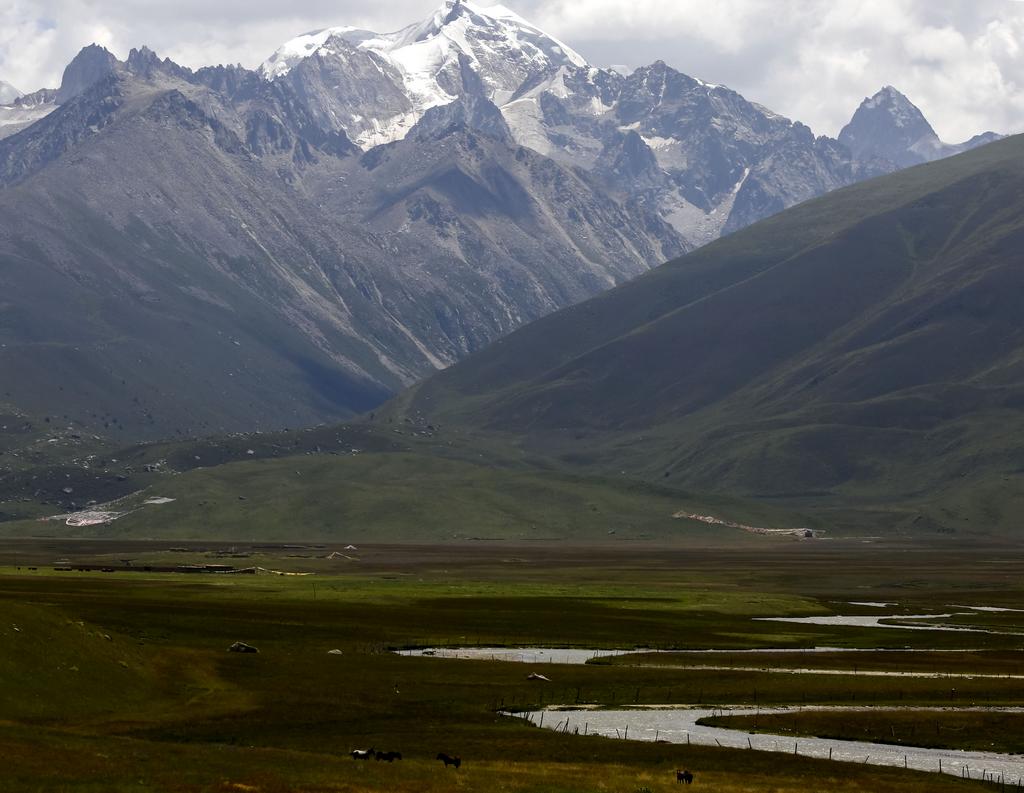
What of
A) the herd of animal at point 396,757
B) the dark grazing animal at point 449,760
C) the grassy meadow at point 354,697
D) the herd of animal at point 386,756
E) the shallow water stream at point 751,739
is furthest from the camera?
the shallow water stream at point 751,739

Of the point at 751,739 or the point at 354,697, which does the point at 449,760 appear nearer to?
the point at 751,739

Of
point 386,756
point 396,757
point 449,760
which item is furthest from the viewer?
point 396,757

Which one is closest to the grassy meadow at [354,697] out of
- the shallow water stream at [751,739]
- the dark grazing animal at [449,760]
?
the dark grazing animal at [449,760]

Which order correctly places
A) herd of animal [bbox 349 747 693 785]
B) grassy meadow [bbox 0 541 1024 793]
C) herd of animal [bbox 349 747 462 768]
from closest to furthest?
grassy meadow [bbox 0 541 1024 793]
herd of animal [bbox 349 747 693 785]
herd of animal [bbox 349 747 462 768]

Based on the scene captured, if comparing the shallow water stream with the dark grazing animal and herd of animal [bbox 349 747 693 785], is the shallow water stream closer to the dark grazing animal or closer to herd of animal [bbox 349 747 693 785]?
herd of animal [bbox 349 747 693 785]

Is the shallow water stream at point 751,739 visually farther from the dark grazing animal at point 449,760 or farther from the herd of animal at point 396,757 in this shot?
the dark grazing animal at point 449,760

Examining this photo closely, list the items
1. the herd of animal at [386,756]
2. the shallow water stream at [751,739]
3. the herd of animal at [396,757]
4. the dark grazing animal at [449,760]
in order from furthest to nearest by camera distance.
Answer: the shallow water stream at [751,739] < the herd of animal at [386,756] < the dark grazing animal at [449,760] < the herd of animal at [396,757]

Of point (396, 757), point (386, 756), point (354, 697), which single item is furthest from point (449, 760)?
point (354, 697)

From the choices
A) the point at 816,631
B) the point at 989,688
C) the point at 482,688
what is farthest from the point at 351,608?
the point at 989,688

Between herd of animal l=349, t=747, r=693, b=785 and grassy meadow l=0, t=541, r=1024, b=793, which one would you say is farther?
herd of animal l=349, t=747, r=693, b=785

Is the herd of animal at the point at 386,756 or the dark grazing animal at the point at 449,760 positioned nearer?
the dark grazing animal at the point at 449,760

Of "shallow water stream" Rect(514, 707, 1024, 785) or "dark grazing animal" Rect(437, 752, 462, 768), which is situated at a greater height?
"shallow water stream" Rect(514, 707, 1024, 785)

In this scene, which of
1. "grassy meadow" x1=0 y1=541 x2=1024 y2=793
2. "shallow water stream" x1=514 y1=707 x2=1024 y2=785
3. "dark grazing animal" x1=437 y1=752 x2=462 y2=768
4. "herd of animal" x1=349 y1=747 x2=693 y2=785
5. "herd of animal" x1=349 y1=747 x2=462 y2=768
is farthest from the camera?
"shallow water stream" x1=514 y1=707 x2=1024 y2=785

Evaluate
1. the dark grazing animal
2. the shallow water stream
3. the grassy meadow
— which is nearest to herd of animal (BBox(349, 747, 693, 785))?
the dark grazing animal
